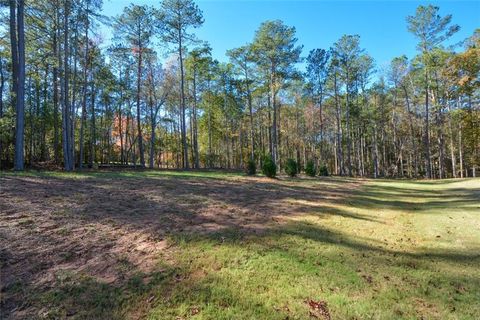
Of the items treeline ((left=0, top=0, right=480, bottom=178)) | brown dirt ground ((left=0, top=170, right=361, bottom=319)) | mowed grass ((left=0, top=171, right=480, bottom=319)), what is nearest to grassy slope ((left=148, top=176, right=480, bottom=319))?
mowed grass ((left=0, top=171, right=480, bottom=319))

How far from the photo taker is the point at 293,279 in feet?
11.7

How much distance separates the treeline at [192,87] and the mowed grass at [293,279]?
10.6 metres

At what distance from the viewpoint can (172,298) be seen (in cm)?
308

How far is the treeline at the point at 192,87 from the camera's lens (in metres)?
15.4

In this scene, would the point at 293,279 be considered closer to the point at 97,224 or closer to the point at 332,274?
the point at 332,274

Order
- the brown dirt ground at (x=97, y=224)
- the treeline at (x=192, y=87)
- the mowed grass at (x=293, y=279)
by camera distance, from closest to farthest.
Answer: the mowed grass at (x=293, y=279)
the brown dirt ground at (x=97, y=224)
the treeline at (x=192, y=87)

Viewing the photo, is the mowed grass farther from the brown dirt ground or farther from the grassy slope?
the brown dirt ground

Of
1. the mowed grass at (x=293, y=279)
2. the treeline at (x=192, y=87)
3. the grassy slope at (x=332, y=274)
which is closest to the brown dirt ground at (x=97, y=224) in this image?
the mowed grass at (x=293, y=279)

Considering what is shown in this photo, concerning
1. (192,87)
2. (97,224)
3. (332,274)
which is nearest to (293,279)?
(332,274)

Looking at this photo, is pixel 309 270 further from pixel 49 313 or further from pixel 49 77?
pixel 49 77

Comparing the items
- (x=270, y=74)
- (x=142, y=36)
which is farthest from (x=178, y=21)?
(x=270, y=74)

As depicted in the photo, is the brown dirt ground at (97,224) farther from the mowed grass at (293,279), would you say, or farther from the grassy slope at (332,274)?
the grassy slope at (332,274)

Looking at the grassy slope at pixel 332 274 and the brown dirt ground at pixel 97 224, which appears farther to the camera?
the brown dirt ground at pixel 97 224

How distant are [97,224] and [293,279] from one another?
3.51m
